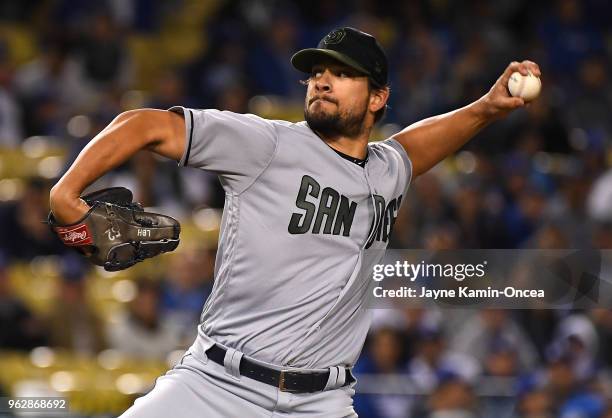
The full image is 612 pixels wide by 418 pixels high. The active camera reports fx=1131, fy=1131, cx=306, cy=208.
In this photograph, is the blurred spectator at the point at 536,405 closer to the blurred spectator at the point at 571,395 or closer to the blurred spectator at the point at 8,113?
the blurred spectator at the point at 571,395

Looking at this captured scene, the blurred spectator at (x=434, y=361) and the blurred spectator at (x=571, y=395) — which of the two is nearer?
the blurred spectator at (x=571, y=395)

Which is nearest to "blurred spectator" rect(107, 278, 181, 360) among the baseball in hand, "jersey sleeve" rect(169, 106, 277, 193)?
the baseball in hand

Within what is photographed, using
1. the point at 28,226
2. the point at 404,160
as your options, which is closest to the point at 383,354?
the point at 28,226

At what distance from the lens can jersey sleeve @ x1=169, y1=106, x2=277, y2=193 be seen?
134 inches

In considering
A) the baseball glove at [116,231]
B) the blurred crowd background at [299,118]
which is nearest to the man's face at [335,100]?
the baseball glove at [116,231]

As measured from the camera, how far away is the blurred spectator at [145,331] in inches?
279

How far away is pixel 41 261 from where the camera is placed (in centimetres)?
790

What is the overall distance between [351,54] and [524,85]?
753mm

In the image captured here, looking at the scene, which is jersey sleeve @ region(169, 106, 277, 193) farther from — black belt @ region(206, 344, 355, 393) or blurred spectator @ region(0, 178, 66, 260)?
blurred spectator @ region(0, 178, 66, 260)

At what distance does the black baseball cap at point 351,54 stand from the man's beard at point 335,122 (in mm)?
136

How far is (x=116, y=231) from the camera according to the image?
10.8ft

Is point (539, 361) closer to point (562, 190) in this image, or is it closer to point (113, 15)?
point (562, 190)

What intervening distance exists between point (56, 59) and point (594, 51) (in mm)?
4481

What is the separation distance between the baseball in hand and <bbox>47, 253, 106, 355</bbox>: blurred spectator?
401 centimetres
